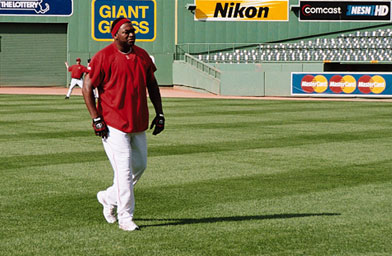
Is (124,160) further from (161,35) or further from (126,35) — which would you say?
(161,35)

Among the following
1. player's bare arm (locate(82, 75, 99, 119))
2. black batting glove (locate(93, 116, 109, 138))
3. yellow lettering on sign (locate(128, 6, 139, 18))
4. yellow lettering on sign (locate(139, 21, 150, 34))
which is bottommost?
black batting glove (locate(93, 116, 109, 138))

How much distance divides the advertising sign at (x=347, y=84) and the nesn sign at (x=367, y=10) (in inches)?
541

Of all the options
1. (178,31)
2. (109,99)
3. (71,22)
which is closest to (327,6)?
(178,31)

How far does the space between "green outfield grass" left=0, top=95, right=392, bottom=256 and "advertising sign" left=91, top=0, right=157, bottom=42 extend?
3003 cm

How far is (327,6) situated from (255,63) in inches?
315

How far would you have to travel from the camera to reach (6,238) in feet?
21.0

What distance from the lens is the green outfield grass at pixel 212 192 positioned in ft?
20.6

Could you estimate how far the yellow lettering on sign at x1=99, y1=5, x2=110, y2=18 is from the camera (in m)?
46.9

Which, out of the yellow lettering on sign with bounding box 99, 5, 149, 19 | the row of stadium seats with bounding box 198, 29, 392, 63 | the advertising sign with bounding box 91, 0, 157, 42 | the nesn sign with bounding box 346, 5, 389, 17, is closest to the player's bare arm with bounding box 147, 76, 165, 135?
the row of stadium seats with bounding box 198, 29, 392, 63

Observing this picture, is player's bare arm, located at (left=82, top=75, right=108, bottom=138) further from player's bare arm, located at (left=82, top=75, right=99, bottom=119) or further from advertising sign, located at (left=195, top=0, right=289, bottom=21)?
advertising sign, located at (left=195, top=0, right=289, bottom=21)

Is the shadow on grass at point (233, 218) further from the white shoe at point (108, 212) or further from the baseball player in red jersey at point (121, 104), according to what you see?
the baseball player in red jersey at point (121, 104)

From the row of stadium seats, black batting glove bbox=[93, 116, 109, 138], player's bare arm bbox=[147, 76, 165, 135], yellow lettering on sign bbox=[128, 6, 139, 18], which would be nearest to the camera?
black batting glove bbox=[93, 116, 109, 138]

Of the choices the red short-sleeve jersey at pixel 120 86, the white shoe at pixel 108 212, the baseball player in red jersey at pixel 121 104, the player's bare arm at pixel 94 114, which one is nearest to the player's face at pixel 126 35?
the baseball player in red jersey at pixel 121 104

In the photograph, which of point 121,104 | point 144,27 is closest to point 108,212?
point 121,104
